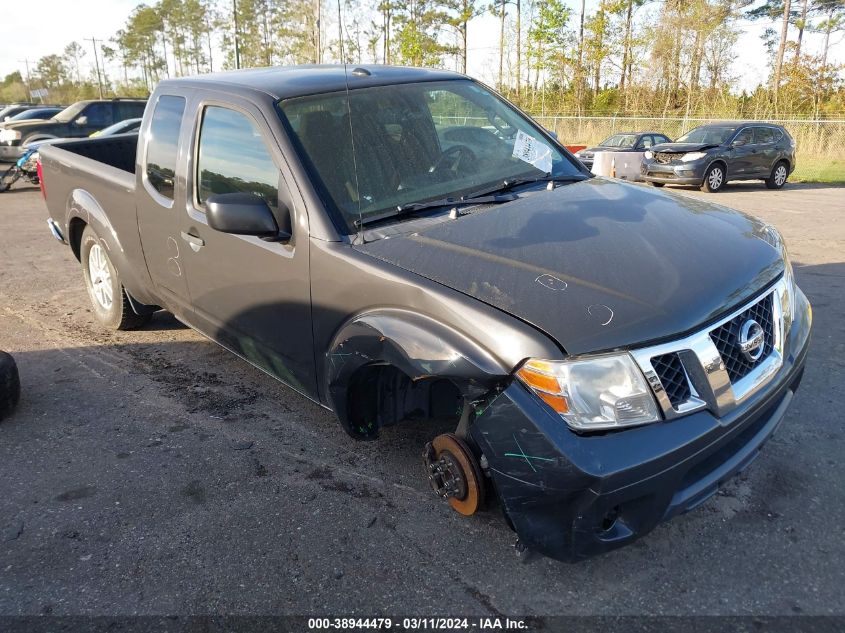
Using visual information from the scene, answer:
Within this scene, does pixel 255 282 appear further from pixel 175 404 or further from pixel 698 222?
pixel 698 222

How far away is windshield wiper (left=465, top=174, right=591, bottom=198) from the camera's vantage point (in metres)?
3.20

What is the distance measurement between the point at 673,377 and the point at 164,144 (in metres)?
3.18

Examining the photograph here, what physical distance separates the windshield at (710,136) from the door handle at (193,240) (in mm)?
14745

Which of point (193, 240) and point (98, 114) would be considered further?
point (98, 114)

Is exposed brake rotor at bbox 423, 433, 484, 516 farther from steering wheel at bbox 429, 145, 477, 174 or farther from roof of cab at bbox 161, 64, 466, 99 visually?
roof of cab at bbox 161, 64, 466, 99

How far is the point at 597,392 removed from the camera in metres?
2.06

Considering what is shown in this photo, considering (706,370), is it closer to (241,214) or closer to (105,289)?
(241,214)

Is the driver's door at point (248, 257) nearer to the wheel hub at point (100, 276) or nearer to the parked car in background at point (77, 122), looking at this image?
the wheel hub at point (100, 276)

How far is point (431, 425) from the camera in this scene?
362 cm

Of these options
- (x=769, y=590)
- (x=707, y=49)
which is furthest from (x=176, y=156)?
Result: (x=707, y=49)

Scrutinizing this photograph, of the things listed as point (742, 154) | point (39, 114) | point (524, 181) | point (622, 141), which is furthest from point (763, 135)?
point (39, 114)

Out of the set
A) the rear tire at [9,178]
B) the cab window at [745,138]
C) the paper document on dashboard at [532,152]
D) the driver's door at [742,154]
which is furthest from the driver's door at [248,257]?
the cab window at [745,138]

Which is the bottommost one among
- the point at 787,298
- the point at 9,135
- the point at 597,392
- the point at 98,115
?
the point at 597,392

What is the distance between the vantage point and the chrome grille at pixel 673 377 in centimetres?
211
